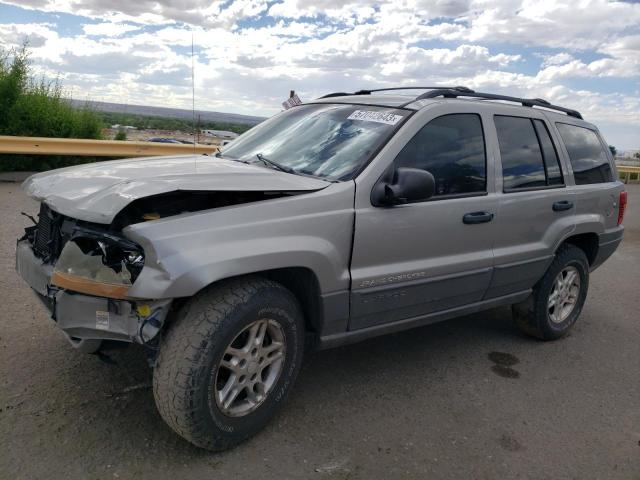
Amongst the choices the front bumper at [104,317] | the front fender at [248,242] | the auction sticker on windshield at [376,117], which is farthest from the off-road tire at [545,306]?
the front bumper at [104,317]

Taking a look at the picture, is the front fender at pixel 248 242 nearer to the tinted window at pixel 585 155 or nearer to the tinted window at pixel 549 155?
the tinted window at pixel 549 155

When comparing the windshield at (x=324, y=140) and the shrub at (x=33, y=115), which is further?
the shrub at (x=33, y=115)

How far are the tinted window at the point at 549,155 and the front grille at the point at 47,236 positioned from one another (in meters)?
3.60

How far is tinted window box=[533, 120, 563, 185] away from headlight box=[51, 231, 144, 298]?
11.0 ft

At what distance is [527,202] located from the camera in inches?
173

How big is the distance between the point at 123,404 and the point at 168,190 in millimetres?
1397

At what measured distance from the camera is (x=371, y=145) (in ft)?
11.8

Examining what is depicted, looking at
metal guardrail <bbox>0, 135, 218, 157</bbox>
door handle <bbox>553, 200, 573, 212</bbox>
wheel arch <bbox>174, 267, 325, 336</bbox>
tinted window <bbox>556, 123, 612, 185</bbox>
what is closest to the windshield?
wheel arch <bbox>174, 267, 325, 336</bbox>

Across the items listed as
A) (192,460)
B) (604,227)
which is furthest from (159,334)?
(604,227)

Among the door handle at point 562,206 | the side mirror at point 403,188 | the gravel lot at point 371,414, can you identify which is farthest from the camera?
the door handle at point 562,206

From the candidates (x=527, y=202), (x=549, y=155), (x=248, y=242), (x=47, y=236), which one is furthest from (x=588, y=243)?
(x=47, y=236)

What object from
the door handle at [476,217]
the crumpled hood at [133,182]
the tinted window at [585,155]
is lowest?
the door handle at [476,217]

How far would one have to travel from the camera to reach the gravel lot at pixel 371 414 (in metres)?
2.93

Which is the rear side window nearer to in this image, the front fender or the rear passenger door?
the rear passenger door
